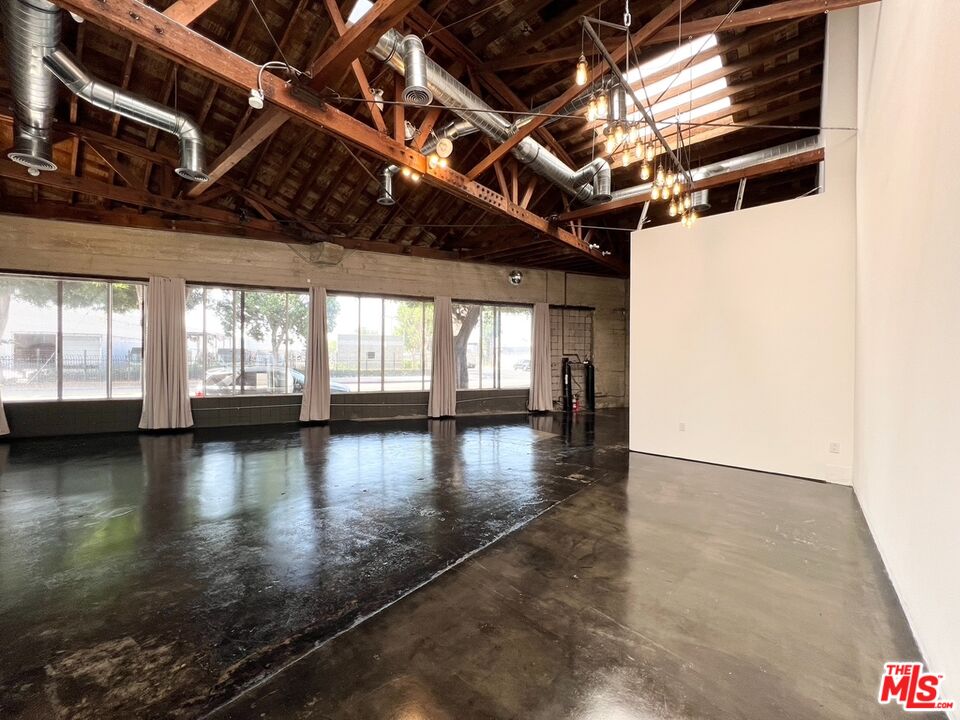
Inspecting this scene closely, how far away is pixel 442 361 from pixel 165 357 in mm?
5263

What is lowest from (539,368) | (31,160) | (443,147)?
(539,368)

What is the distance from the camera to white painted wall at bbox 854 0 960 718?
70.3 inches

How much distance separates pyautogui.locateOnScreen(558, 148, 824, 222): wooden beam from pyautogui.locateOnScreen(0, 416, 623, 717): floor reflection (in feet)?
14.1

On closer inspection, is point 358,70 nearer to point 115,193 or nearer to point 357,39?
point 357,39

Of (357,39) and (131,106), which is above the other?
(131,106)

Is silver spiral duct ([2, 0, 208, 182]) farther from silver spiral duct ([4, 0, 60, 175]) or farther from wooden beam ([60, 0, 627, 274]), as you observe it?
wooden beam ([60, 0, 627, 274])

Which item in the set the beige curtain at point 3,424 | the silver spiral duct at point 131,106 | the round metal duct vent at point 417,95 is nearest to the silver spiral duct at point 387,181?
the silver spiral duct at point 131,106

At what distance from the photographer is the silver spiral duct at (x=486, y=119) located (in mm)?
4297

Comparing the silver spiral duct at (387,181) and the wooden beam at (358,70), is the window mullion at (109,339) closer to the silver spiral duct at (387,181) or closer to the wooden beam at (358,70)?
the silver spiral duct at (387,181)

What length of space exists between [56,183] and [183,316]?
2.48 m

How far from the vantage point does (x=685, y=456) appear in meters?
6.06

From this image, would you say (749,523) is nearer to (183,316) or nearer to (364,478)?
(364,478)

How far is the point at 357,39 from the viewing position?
3.33 metres

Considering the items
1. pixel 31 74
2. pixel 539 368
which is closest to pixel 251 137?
pixel 31 74
